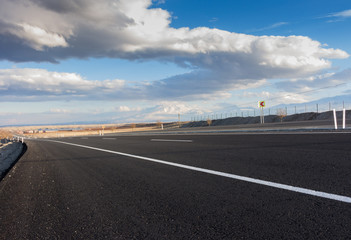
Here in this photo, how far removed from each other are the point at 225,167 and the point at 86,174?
339 centimetres

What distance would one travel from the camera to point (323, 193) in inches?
130

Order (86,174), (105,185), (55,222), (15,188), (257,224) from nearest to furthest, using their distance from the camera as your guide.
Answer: (257,224) < (55,222) < (105,185) < (15,188) < (86,174)

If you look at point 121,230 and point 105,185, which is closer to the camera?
point 121,230

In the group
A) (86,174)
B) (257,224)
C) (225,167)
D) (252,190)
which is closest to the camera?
(257,224)

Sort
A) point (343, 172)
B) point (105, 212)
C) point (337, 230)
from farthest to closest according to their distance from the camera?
point (343, 172) → point (105, 212) → point (337, 230)

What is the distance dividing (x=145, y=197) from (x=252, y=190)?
1646 mm

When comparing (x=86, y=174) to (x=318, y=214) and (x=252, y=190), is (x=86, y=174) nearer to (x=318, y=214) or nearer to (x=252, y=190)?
(x=252, y=190)

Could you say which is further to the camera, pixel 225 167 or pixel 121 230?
pixel 225 167

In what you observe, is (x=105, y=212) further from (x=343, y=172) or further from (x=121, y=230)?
(x=343, y=172)

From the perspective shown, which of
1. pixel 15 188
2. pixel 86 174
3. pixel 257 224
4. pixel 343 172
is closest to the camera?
pixel 257 224

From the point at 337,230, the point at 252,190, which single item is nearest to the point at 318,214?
the point at 337,230

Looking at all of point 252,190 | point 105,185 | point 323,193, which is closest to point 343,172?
point 323,193

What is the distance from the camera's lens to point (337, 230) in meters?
2.30

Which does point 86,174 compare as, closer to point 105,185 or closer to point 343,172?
point 105,185
